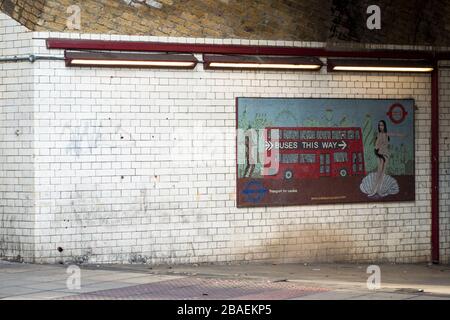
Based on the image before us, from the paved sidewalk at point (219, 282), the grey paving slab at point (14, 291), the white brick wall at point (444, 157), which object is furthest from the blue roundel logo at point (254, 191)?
the grey paving slab at point (14, 291)

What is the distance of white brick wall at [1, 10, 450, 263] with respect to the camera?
14523 mm

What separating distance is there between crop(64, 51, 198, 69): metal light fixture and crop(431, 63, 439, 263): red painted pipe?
523 cm

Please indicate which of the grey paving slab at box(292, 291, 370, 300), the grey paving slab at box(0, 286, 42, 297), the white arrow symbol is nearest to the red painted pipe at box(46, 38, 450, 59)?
the white arrow symbol

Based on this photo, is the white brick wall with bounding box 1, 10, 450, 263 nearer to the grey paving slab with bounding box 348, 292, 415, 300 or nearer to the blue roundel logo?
the blue roundel logo

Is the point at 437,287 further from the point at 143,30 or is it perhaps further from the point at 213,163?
the point at 143,30

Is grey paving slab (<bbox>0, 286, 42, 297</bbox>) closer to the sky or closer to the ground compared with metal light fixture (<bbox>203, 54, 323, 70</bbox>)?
closer to the ground

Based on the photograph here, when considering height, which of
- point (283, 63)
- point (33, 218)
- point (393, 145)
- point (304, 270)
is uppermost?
point (283, 63)

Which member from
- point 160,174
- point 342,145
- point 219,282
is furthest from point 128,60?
point 342,145

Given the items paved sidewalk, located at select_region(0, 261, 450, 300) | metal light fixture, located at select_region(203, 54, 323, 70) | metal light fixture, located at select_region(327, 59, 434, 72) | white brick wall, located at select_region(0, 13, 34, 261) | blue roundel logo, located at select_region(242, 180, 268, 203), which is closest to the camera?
paved sidewalk, located at select_region(0, 261, 450, 300)

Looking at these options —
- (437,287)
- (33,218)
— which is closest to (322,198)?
(437,287)

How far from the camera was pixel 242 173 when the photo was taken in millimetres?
15820

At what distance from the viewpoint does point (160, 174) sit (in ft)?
49.9

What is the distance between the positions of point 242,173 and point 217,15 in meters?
2.87

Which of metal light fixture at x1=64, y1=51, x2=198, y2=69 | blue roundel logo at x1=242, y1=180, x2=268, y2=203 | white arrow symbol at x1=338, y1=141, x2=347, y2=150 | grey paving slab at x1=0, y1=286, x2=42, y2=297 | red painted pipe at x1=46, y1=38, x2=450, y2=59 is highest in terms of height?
red painted pipe at x1=46, y1=38, x2=450, y2=59
